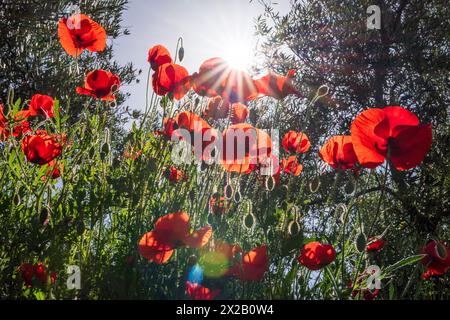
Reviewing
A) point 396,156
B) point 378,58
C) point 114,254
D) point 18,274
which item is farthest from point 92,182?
point 378,58

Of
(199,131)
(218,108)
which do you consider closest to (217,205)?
(199,131)

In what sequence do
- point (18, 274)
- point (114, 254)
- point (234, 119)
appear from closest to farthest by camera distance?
point (18, 274) < point (114, 254) < point (234, 119)

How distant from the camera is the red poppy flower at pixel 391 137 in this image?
4.98 feet

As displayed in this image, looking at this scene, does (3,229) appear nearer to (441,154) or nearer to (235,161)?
(235,161)

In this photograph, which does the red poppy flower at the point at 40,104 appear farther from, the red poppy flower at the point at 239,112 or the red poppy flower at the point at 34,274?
the red poppy flower at the point at 34,274

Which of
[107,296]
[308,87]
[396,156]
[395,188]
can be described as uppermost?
[308,87]

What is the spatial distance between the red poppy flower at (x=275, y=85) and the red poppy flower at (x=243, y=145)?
0.37 meters

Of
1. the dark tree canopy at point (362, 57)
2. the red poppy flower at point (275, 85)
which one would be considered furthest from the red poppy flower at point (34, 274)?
the dark tree canopy at point (362, 57)

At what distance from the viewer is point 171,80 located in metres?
2.27

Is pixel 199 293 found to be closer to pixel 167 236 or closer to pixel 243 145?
pixel 167 236

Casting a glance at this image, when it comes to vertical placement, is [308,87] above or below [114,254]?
above

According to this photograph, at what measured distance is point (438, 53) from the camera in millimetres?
7355

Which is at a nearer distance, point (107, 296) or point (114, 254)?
point (107, 296)

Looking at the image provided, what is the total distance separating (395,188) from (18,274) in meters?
5.87
